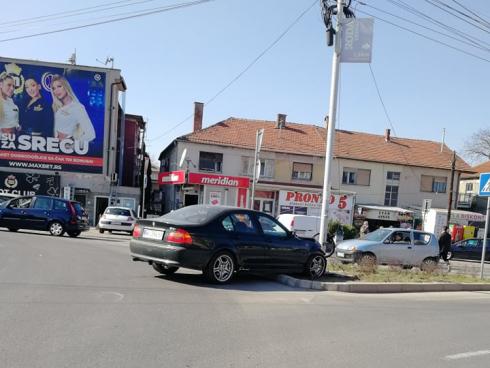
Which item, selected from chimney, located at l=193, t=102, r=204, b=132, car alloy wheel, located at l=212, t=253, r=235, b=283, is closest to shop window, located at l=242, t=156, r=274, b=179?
chimney, located at l=193, t=102, r=204, b=132

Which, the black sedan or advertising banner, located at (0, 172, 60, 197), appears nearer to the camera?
the black sedan

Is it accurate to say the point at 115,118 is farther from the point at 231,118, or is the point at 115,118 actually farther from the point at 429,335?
the point at 429,335

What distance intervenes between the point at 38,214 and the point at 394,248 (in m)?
13.6

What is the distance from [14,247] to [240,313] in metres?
8.95

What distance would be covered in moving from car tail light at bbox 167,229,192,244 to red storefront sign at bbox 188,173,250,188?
28297 millimetres

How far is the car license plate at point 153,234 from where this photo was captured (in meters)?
9.66

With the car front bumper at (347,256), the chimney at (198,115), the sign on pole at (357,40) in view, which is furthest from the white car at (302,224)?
the chimney at (198,115)

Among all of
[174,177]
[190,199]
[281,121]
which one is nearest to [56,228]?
[174,177]

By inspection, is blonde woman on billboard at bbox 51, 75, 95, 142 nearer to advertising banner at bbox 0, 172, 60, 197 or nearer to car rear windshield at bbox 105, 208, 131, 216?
advertising banner at bbox 0, 172, 60, 197

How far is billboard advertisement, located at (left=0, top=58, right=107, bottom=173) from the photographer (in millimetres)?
35094

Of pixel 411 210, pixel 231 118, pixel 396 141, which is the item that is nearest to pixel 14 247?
pixel 231 118

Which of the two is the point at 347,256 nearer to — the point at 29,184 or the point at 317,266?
the point at 317,266

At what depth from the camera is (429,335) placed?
22.9 feet

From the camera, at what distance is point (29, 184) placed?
35.4 m
